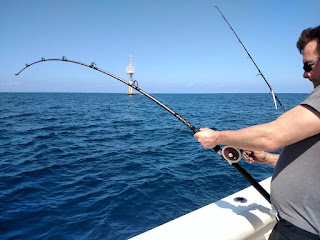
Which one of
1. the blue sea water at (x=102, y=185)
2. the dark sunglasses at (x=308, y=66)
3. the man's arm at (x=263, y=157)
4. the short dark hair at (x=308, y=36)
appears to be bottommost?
the blue sea water at (x=102, y=185)

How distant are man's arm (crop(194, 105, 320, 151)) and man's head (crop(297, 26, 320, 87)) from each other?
355 millimetres

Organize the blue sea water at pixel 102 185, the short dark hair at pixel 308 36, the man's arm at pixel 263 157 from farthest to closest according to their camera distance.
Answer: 1. the blue sea water at pixel 102 185
2. the man's arm at pixel 263 157
3. the short dark hair at pixel 308 36

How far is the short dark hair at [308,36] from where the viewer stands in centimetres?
137

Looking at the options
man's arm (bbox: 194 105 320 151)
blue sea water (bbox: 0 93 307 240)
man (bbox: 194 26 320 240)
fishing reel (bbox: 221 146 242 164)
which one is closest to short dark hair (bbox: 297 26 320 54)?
man (bbox: 194 26 320 240)

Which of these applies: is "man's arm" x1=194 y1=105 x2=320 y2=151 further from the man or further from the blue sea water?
the blue sea water

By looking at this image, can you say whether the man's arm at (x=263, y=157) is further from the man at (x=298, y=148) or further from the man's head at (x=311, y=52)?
the man's head at (x=311, y=52)

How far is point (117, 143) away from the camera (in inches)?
429

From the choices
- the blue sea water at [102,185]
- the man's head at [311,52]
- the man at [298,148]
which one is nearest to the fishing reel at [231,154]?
the man at [298,148]

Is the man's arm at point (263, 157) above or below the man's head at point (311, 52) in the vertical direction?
below

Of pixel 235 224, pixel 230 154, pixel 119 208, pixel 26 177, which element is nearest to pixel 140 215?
pixel 119 208

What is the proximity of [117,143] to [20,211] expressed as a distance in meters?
6.27

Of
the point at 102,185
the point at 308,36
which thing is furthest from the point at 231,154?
the point at 102,185

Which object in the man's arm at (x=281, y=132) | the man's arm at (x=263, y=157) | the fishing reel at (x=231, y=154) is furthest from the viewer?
the man's arm at (x=263, y=157)

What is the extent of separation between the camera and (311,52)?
4.62 feet
